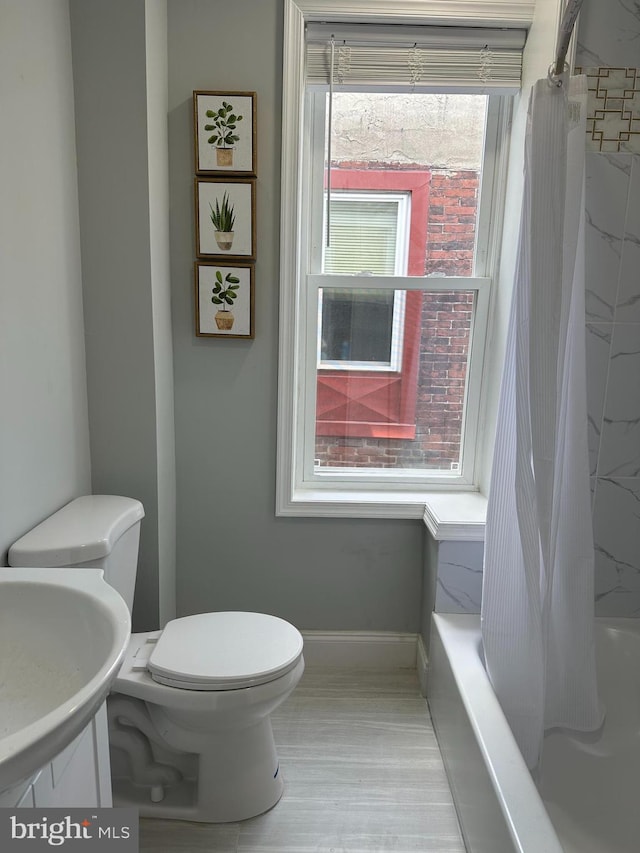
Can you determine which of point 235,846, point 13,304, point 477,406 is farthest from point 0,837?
point 477,406

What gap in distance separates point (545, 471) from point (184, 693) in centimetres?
101

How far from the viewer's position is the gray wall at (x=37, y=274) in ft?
4.36

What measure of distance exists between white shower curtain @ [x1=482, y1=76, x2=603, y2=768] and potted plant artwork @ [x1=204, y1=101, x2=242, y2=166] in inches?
35.2

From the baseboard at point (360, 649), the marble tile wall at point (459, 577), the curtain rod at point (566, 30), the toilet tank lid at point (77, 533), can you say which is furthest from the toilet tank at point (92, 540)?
the curtain rod at point (566, 30)

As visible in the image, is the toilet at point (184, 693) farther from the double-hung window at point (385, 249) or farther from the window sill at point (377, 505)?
the double-hung window at point (385, 249)

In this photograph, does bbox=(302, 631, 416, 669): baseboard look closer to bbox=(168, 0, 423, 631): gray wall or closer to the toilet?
bbox=(168, 0, 423, 631): gray wall

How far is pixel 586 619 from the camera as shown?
5.26 feet

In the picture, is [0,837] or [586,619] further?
[586,619]

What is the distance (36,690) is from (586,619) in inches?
52.9

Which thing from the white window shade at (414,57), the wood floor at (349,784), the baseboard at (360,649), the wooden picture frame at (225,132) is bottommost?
the wood floor at (349,784)

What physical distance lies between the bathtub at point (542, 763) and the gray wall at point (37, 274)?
120 cm

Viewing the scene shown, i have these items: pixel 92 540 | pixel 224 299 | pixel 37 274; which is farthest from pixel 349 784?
pixel 37 274

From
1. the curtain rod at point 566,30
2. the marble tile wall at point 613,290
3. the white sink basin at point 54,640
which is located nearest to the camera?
the white sink basin at point 54,640

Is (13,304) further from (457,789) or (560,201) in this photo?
(457,789)
